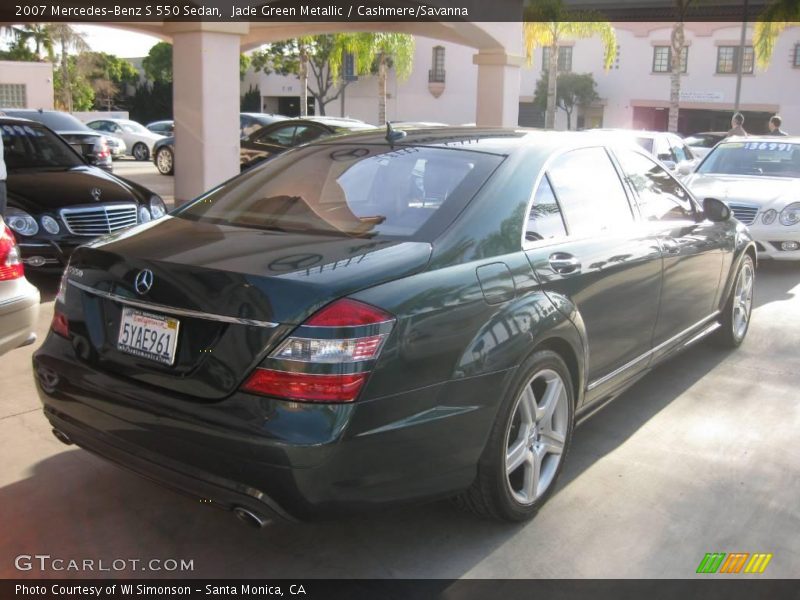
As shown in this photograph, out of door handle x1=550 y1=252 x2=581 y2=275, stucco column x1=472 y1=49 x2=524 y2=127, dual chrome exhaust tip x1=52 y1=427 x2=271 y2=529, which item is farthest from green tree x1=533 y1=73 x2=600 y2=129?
dual chrome exhaust tip x1=52 y1=427 x2=271 y2=529

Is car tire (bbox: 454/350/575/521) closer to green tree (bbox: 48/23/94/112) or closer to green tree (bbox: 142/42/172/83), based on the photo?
green tree (bbox: 48/23/94/112)

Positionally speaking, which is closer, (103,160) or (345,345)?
(345,345)

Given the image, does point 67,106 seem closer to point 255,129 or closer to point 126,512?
point 255,129

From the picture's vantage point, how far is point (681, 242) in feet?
15.5

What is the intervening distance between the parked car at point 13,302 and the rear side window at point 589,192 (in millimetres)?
2967

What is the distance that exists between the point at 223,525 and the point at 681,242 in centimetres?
299

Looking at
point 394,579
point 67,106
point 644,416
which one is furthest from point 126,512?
point 67,106

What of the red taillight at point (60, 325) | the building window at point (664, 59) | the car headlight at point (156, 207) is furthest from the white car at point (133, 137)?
the red taillight at point (60, 325)

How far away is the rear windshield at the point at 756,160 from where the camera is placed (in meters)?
10.1

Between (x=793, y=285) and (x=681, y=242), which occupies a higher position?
(x=681, y=242)

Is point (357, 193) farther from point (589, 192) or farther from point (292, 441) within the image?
point (292, 441)

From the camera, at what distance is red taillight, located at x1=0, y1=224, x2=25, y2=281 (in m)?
4.52

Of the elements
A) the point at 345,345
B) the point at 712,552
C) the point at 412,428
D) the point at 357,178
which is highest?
the point at 357,178

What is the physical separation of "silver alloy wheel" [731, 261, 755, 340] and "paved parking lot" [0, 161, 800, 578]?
4.63ft
